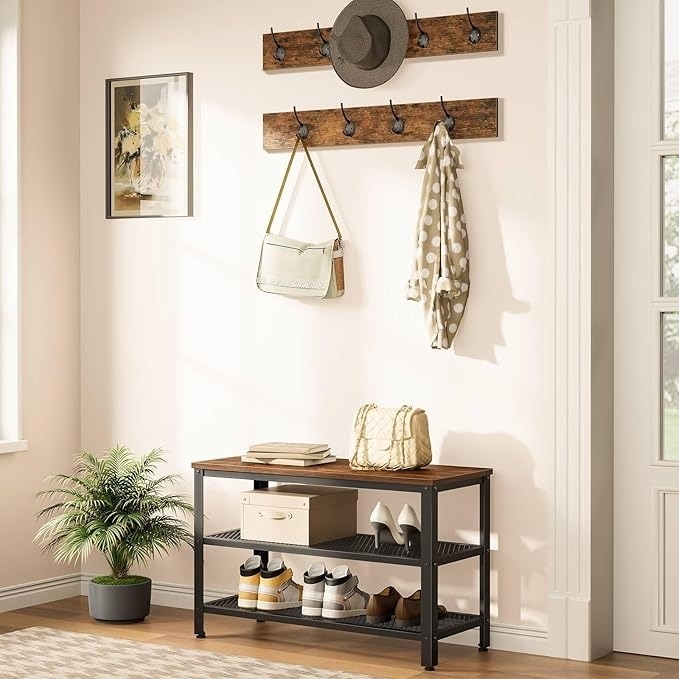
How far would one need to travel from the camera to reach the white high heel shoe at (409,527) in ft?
13.5

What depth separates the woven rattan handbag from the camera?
162 inches

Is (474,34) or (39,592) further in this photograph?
(39,592)

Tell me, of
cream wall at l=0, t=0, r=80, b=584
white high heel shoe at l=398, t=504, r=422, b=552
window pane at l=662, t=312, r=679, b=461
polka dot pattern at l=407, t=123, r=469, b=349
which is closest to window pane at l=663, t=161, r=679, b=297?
window pane at l=662, t=312, r=679, b=461

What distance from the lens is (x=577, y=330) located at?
4.14 m

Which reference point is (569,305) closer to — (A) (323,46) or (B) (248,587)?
(A) (323,46)

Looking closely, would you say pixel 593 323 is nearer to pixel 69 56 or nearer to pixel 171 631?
pixel 171 631

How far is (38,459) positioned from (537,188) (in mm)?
2268

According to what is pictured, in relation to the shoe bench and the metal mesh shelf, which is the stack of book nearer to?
the shoe bench

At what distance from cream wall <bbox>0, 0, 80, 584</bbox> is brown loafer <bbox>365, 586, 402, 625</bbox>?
5.14ft

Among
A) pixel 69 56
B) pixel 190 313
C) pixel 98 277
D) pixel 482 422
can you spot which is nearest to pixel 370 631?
pixel 482 422

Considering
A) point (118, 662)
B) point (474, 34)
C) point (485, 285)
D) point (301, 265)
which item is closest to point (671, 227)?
point (485, 285)

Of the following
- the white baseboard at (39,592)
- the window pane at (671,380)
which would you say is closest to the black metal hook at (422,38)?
the window pane at (671,380)

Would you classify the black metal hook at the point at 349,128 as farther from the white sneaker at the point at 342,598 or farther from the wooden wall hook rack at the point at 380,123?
the white sneaker at the point at 342,598

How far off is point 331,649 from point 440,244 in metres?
1.44
